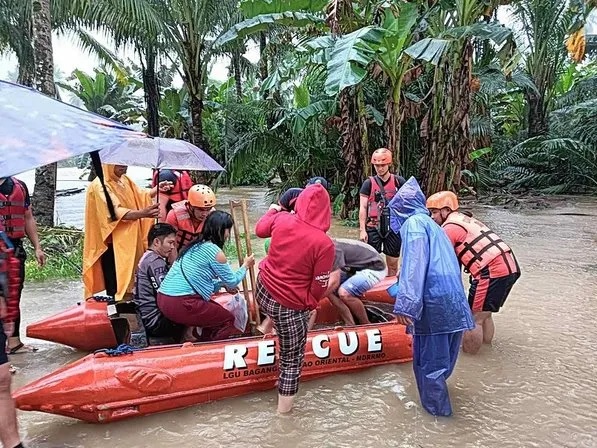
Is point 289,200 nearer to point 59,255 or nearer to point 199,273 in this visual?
point 199,273

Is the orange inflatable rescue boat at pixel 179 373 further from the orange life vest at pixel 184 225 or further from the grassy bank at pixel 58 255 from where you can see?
the grassy bank at pixel 58 255

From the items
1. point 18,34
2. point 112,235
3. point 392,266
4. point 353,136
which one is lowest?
point 392,266

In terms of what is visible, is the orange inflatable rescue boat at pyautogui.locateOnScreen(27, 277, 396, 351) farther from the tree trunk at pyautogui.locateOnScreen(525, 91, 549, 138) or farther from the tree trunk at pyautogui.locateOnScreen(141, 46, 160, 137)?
the tree trunk at pyautogui.locateOnScreen(525, 91, 549, 138)

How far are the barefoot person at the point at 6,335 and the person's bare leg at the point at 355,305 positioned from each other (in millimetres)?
2583

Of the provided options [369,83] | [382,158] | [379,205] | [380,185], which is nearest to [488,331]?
[379,205]

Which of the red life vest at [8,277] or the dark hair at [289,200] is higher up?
the dark hair at [289,200]

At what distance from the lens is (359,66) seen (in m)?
7.38

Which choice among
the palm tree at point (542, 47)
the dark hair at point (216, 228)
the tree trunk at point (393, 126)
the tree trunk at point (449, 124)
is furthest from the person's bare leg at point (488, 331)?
the palm tree at point (542, 47)

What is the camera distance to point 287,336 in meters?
3.65

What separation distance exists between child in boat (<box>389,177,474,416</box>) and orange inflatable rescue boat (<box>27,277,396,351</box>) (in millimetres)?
2188

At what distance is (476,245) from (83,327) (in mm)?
3081

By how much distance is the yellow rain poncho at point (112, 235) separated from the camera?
4641 millimetres

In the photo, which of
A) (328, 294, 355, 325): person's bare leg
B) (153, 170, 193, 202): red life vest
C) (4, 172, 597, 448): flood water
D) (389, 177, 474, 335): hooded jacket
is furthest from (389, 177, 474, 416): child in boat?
(153, 170, 193, 202): red life vest

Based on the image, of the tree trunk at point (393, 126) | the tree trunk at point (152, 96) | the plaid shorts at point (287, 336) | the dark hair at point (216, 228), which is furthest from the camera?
the tree trunk at point (152, 96)
